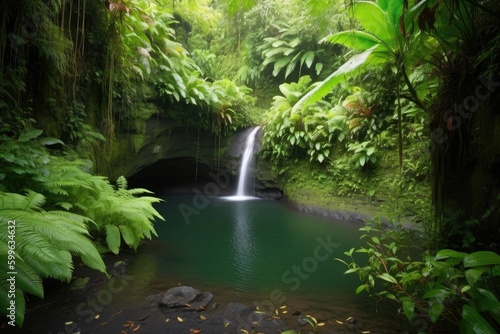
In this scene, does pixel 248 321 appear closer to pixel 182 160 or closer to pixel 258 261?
pixel 258 261

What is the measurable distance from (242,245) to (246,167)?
5.23 m

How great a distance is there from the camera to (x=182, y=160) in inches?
376

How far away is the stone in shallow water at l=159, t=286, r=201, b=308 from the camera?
98.2 inches

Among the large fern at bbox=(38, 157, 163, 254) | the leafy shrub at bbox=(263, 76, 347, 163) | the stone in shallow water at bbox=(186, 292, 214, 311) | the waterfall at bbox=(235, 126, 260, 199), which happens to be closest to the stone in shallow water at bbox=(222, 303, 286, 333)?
the stone in shallow water at bbox=(186, 292, 214, 311)

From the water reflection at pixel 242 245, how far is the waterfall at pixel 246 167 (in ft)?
7.30

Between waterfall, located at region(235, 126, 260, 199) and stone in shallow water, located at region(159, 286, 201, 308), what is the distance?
7.01m

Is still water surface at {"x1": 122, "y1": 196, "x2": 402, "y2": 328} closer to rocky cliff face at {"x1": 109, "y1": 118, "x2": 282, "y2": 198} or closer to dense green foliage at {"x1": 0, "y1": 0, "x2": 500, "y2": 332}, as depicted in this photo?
dense green foliage at {"x1": 0, "y1": 0, "x2": 500, "y2": 332}

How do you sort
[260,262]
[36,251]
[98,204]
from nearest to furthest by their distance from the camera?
1. [36,251]
2. [98,204]
3. [260,262]

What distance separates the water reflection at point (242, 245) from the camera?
3.56 meters

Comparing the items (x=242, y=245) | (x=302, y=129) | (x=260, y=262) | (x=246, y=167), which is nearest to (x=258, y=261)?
(x=260, y=262)

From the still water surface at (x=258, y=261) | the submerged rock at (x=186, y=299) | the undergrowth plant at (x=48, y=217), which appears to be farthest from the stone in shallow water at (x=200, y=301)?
the undergrowth plant at (x=48, y=217)

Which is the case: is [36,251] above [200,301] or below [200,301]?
above

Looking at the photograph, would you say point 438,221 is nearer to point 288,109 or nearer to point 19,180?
point 19,180

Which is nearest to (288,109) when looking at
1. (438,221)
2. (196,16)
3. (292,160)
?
(292,160)
